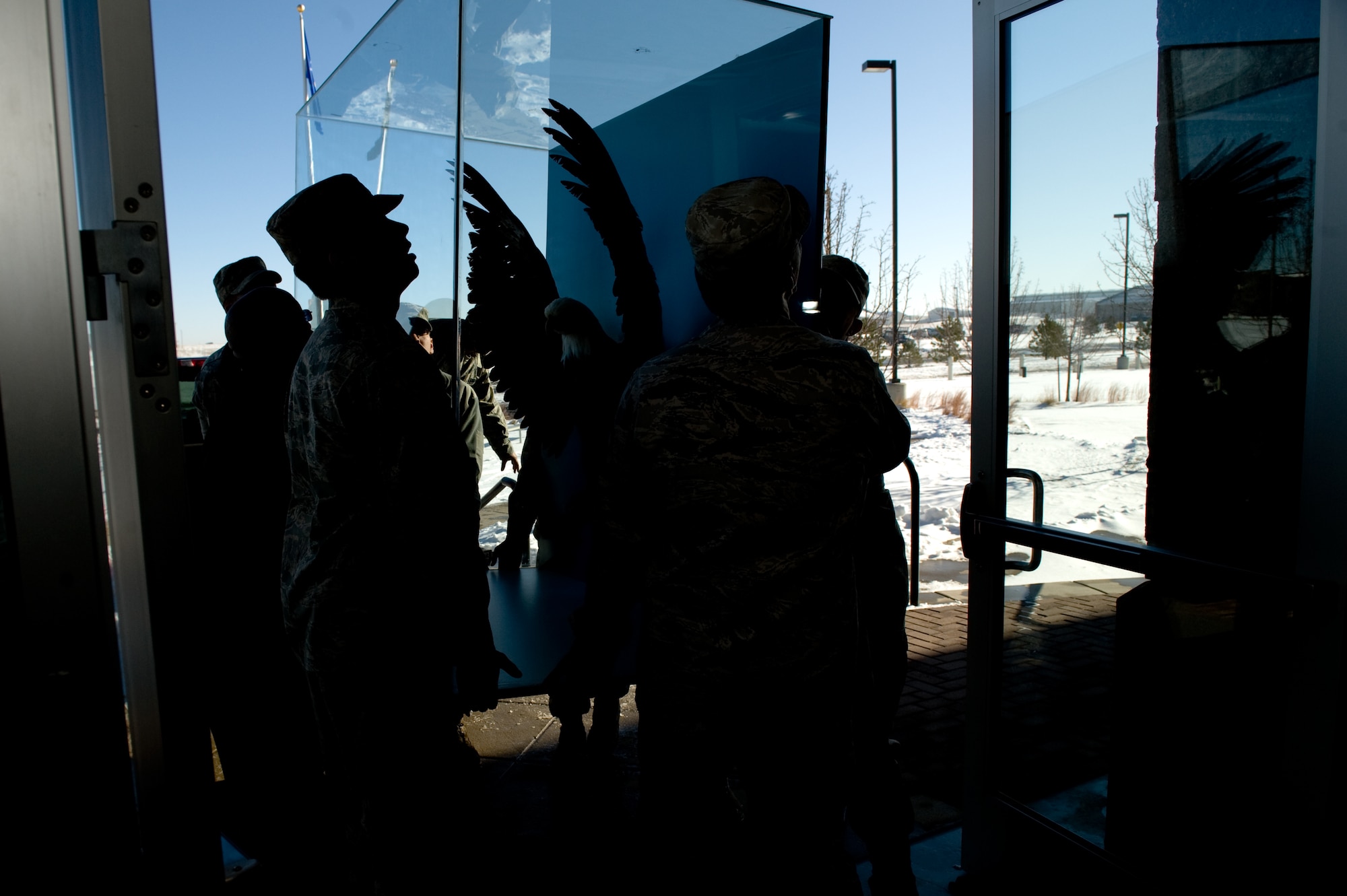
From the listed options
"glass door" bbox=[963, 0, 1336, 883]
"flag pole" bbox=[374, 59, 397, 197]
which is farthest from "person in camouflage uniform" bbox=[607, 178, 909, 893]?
"flag pole" bbox=[374, 59, 397, 197]

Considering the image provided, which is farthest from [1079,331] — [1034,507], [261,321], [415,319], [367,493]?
[415,319]

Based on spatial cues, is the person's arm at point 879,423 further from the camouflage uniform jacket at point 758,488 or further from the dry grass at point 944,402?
the dry grass at point 944,402

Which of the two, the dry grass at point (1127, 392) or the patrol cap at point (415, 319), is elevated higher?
the patrol cap at point (415, 319)

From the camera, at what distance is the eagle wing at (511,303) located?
2730 millimetres

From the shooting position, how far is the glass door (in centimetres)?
182

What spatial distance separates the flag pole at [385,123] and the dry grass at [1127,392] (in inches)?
124

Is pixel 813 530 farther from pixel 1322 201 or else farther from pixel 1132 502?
pixel 1322 201

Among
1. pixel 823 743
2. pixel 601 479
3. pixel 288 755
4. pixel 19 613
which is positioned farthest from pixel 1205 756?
pixel 288 755

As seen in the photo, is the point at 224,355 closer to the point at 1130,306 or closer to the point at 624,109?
the point at 624,109

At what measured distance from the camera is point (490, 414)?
5.35 m

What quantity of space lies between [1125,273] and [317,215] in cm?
195

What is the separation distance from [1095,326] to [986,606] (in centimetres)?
82

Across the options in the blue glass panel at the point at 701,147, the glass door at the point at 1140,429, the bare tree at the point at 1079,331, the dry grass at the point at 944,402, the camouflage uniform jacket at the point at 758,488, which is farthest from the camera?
the dry grass at the point at 944,402

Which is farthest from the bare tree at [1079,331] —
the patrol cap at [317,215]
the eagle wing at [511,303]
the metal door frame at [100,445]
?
the metal door frame at [100,445]
